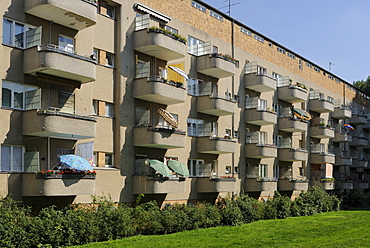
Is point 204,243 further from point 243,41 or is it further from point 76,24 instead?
point 243,41

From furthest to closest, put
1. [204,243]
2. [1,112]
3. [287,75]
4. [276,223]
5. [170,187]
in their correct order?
[287,75] < [276,223] < [170,187] < [204,243] < [1,112]

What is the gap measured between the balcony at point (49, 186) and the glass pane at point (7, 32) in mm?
6604

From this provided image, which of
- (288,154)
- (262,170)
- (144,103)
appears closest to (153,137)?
(144,103)

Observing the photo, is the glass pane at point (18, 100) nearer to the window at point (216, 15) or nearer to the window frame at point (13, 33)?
the window frame at point (13, 33)

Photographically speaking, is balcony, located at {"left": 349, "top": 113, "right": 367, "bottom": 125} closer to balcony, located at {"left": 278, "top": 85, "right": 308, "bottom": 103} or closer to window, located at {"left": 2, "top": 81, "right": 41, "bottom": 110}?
balcony, located at {"left": 278, "top": 85, "right": 308, "bottom": 103}

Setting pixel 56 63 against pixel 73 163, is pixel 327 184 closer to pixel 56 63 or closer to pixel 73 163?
pixel 73 163

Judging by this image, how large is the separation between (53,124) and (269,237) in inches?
545

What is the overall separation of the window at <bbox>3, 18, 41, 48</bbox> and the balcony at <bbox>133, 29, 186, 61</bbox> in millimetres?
7800

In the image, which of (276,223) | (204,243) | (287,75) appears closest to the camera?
(204,243)

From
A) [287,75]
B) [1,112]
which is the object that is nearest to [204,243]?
[1,112]

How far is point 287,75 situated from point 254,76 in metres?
9.96

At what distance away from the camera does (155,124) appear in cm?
3203

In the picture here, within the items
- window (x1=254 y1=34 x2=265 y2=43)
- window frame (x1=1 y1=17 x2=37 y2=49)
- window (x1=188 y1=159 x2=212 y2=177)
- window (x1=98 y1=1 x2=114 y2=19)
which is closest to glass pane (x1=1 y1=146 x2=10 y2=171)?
window frame (x1=1 y1=17 x2=37 y2=49)

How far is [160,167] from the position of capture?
29.8 m
